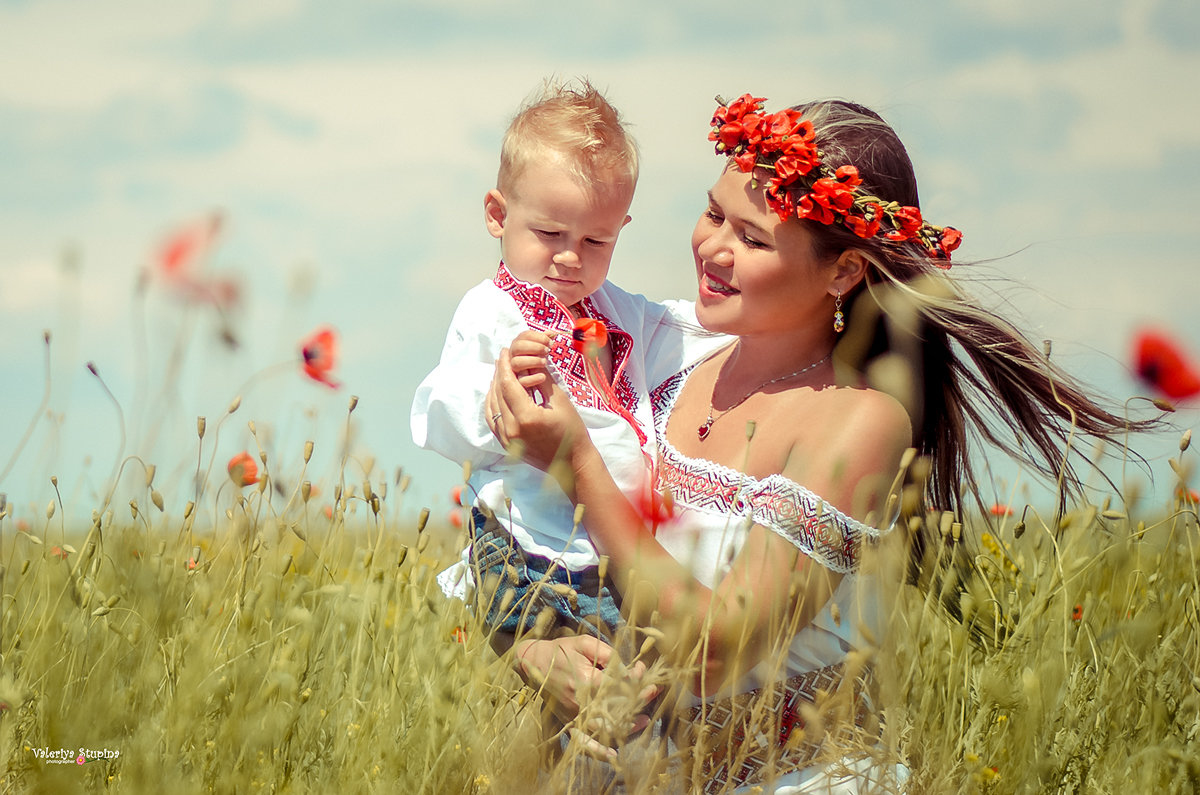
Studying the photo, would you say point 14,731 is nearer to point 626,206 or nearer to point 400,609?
point 400,609

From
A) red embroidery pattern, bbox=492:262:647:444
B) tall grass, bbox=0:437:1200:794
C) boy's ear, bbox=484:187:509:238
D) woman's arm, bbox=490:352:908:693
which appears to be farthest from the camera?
boy's ear, bbox=484:187:509:238

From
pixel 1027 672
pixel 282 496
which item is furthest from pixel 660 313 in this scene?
pixel 1027 672

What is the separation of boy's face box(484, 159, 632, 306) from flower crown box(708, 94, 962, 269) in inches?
15.4

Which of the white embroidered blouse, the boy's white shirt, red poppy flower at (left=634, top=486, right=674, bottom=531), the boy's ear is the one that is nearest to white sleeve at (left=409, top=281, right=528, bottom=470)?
the boy's white shirt

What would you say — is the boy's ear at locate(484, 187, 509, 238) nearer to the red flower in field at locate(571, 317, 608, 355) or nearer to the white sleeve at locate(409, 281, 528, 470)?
the white sleeve at locate(409, 281, 528, 470)

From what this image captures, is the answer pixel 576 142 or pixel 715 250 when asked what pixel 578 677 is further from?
pixel 576 142

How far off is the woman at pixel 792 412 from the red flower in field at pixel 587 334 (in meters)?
0.24

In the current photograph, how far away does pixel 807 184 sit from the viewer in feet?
9.25

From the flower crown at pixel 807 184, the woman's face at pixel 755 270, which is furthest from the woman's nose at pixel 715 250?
the flower crown at pixel 807 184

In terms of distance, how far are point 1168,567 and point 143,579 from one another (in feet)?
10.0

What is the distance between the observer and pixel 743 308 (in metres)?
2.80

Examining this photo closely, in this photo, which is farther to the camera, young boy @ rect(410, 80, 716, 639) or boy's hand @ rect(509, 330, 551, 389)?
young boy @ rect(410, 80, 716, 639)

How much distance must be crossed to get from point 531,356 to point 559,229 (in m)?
0.53

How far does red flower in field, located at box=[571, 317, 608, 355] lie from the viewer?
2832 millimetres
